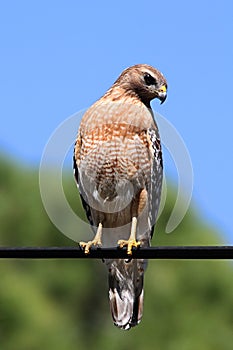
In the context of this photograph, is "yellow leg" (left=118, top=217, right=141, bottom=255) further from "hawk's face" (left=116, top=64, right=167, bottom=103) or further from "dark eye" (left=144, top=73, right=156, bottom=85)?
"dark eye" (left=144, top=73, right=156, bottom=85)

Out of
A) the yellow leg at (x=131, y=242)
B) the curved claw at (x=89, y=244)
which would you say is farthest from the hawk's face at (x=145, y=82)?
the curved claw at (x=89, y=244)

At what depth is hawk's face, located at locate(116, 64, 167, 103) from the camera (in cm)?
1234

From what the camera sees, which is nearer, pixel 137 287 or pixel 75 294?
pixel 137 287

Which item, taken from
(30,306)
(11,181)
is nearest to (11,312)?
(30,306)

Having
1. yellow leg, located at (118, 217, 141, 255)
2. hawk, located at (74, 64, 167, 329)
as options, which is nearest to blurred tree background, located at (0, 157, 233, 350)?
hawk, located at (74, 64, 167, 329)

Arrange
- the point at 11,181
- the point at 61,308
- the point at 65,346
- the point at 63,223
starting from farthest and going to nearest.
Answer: the point at 11,181 < the point at 61,308 < the point at 65,346 < the point at 63,223

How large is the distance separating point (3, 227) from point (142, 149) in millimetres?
28510

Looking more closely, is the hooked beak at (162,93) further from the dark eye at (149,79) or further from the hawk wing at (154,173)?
the hawk wing at (154,173)

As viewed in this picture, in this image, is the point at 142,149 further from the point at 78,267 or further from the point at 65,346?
the point at 78,267

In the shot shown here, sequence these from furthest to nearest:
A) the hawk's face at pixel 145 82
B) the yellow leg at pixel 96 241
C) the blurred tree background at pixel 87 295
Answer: the blurred tree background at pixel 87 295 → the hawk's face at pixel 145 82 → the yellow leg at pixel 96 241

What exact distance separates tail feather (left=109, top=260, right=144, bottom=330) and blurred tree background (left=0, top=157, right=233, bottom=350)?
2176 cm

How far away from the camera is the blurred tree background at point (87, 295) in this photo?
35.7 m

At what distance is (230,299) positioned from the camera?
39125 millimetres

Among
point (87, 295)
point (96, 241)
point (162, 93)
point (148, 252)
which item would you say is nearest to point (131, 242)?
point (96, 241)
